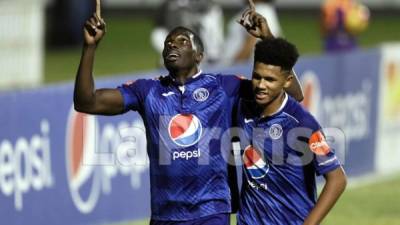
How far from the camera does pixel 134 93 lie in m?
8.54

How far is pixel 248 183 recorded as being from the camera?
27.1 ft

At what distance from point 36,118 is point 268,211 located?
14.6ft

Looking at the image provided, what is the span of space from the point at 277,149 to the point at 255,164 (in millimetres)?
172

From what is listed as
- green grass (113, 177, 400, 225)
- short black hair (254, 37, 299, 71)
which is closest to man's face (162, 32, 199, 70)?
short black hair (254, 37, 299, 71)

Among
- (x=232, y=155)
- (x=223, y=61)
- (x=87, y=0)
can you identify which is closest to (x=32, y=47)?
(x=223, y=61)

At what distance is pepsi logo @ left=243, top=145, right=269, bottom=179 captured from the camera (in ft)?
26.9

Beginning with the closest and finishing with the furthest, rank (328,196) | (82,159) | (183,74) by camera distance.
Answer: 1. (328,196)
2. (183,74)
3. (82,159)

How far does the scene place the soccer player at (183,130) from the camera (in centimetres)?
844

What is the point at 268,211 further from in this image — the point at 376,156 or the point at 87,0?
the point at 87,0

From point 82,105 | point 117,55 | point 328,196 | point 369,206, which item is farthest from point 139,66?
point 328,196

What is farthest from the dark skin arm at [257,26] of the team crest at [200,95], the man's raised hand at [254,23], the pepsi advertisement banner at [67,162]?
the pepsi advertisement banner at [67,162]

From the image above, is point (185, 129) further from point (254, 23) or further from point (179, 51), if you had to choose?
point (254, 23)

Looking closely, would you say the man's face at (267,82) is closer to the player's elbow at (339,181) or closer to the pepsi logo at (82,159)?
the player's elbow at (339,181)

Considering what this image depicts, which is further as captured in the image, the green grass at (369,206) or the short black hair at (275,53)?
the green grass at (369,206)
